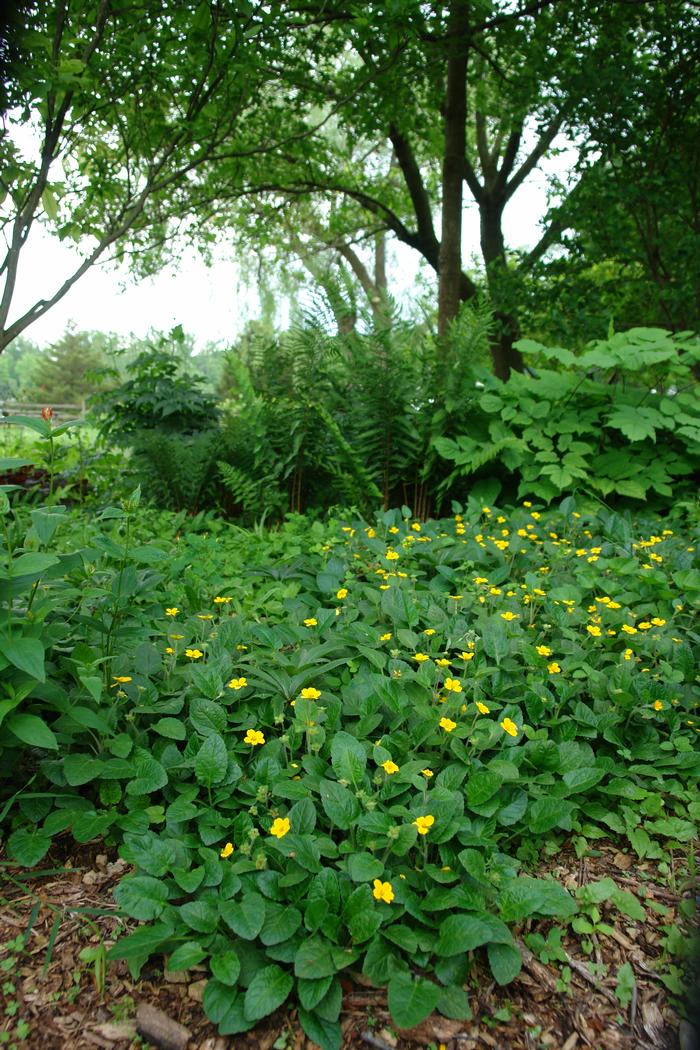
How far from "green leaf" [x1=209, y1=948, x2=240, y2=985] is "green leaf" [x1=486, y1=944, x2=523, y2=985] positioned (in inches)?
19.1

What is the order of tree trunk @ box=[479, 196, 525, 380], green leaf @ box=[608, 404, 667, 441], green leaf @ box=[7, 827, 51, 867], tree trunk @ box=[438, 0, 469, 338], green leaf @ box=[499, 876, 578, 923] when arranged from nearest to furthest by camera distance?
green leaf @ box=[499, 876, 578, 923], green leaf @ box=[7, 827, 51, 867], green leaf @ box=[608, 404, 667, 441], tree trunk @ box=[438, 0, 469, 338], tree trunk @ box=[479, 196, 525, 380]

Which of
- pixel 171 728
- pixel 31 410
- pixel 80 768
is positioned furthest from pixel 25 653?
pixel 31 410

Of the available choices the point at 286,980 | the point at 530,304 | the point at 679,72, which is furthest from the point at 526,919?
the point at 679,72

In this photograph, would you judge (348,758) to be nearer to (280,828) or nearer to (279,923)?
(280,828)

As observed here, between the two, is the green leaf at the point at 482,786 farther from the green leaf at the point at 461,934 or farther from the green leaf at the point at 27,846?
the green leaf at the point at 27,846

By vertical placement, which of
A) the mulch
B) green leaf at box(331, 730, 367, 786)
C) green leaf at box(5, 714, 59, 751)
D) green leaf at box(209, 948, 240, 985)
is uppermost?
green leaf at box(5, 714, 59, 751)

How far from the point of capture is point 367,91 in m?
6.31

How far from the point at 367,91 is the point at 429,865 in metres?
6.72

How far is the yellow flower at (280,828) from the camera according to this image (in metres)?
1.44

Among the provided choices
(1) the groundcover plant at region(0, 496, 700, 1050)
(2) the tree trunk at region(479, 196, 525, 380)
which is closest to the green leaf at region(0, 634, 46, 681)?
(1) the groundcover plant at region(0, 496, 700, 1050)

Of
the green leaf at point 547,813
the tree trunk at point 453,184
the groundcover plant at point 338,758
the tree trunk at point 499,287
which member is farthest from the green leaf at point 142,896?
the tree trunk at point 499,287

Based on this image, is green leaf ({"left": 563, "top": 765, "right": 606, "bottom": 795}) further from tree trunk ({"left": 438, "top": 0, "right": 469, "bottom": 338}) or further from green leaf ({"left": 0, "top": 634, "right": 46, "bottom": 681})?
tree trunk ({"left": 438, "top": 0, "right": 469, "bottom": 338})

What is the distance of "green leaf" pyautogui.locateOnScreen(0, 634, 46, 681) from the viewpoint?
1.40 metres

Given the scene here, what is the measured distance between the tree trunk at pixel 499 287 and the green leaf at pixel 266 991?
557 centimetres
